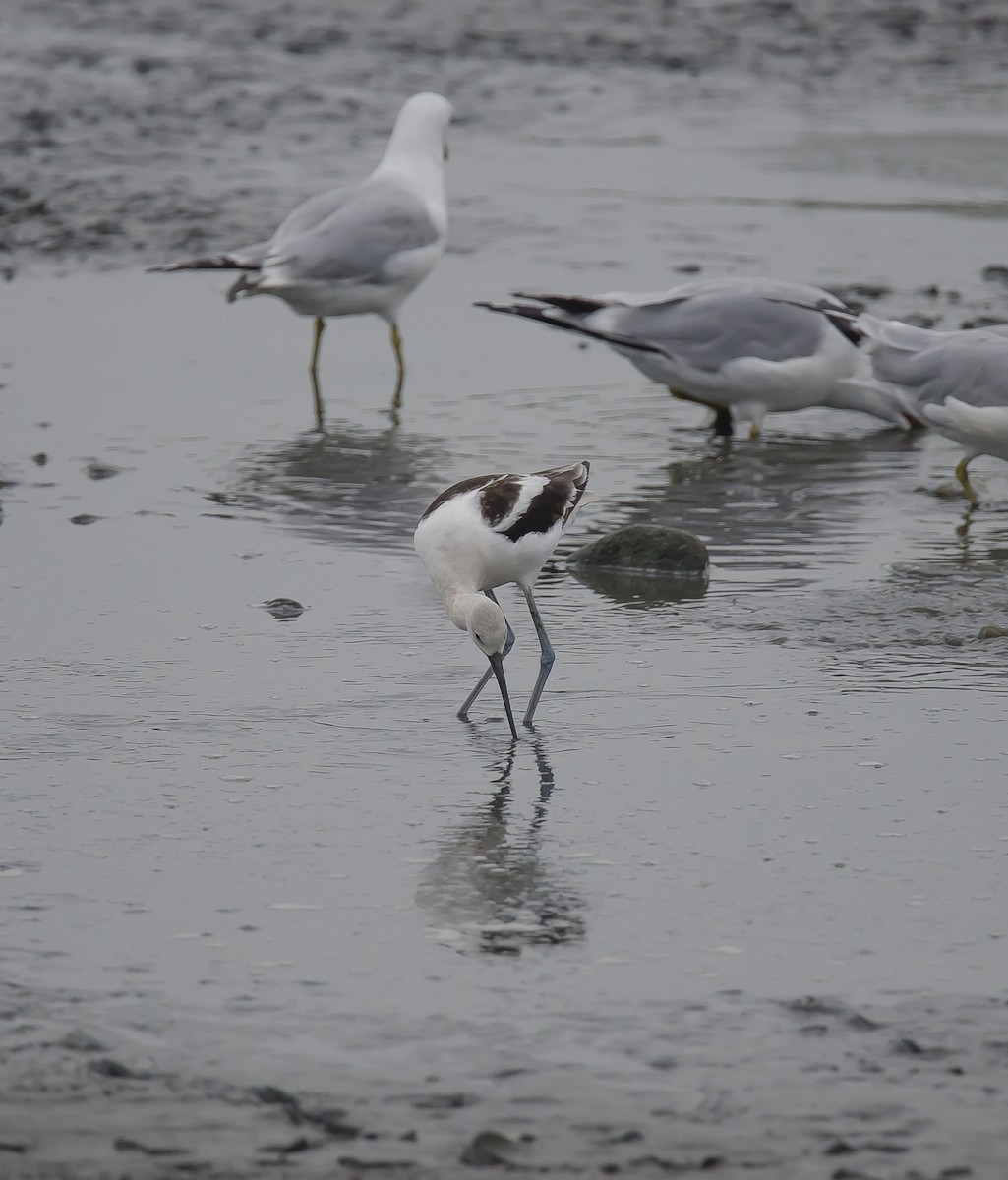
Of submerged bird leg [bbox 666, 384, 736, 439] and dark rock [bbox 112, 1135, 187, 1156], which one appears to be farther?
submerged bird leg [bbox 666, 384, 736, 439]

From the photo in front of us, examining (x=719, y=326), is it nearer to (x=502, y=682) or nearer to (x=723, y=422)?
(x=723, y=422)

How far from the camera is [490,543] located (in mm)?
6512

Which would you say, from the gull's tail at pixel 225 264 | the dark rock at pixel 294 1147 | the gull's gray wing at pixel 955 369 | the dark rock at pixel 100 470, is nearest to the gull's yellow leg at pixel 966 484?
the gull's gray wing at pixel 955 369

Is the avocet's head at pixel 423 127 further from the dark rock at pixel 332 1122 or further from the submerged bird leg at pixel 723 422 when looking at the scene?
the dark rock at pixel 332 1122

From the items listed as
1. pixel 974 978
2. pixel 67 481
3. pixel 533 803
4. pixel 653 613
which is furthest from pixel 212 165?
pixel 974 978

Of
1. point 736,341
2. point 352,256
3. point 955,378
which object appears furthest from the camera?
point 352,256

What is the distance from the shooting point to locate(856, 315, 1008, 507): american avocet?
891 centimetres

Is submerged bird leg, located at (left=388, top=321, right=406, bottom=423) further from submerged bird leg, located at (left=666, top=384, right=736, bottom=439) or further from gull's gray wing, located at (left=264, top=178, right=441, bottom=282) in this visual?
submerged bird leg, located at (left=666, top=384, right=736, bottom=439)

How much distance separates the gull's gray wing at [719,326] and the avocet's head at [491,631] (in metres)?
4.35

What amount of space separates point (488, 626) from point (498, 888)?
3.94 ft

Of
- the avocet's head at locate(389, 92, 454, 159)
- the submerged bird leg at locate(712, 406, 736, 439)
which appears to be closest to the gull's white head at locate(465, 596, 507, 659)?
the submerged bird leg at locate(712, 406, 736, 439)

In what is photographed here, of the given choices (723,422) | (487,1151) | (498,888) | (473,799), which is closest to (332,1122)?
(487,1151)

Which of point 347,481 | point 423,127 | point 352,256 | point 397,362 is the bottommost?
point 347,481

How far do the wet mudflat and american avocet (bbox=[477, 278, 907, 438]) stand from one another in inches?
9.4
